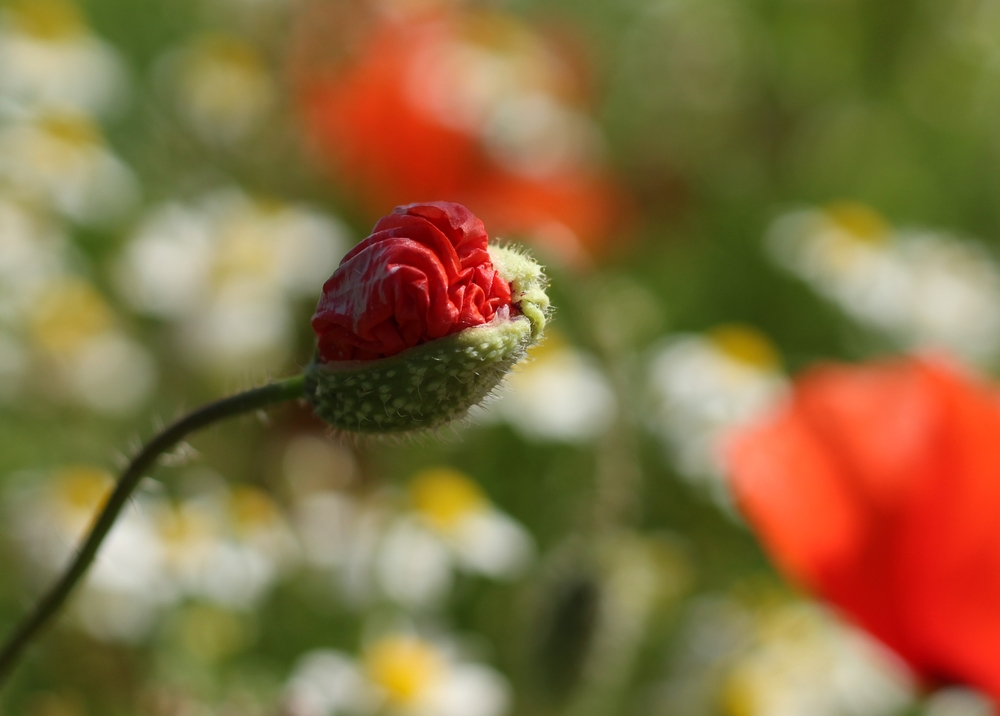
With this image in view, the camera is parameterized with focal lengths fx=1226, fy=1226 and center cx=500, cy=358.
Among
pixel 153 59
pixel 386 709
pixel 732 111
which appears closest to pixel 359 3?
pixel 153 59

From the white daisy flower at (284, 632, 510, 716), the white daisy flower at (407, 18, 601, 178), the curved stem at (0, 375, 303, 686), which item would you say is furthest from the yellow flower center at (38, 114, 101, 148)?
the curved stem at (0, 375, 303, 686)

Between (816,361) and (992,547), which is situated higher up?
(816,361)

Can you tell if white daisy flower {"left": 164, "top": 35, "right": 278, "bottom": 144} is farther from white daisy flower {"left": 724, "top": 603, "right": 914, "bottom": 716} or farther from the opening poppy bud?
the opening poppy bud

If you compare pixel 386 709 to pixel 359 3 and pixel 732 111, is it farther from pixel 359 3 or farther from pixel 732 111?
pixel 732 111

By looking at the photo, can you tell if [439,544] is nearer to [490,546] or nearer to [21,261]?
[490,546]

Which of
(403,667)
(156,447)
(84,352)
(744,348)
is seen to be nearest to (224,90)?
(84,352)

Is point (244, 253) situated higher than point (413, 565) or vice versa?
point (244, 253)

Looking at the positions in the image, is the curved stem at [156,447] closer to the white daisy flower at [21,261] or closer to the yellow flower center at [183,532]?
the yellow flower center at [183,532]
